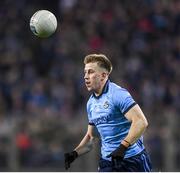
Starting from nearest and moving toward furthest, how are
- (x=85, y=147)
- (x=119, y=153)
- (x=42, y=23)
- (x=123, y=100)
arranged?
1. (x=119, y=153)
2. (x=123, y=100)
3. (x=85, y=147)
4. (x=42, y=23)

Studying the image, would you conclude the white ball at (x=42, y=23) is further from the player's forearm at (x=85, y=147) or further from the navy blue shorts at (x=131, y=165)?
the navy blue shorts at (x=131, y=165)

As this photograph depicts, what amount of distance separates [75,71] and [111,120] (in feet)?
30.6

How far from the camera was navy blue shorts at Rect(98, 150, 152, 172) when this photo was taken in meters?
8.72

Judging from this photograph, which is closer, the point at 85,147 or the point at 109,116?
the point at 109,116

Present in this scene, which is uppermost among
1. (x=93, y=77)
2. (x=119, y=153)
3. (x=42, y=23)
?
(x=42, y=23)

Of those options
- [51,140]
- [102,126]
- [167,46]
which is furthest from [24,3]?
[102,126]

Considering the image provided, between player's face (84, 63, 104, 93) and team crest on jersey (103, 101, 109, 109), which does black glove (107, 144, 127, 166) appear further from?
player's face (84, 63, 104, 93)

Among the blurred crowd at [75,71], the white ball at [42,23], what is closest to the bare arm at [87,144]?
the white ball at [42,23]

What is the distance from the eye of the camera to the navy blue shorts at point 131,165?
8716 millimetres

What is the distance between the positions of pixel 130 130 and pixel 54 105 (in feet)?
28.8

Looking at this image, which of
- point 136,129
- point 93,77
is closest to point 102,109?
point 93,77

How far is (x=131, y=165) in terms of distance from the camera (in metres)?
8.80

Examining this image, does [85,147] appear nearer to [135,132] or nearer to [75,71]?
[135,132]

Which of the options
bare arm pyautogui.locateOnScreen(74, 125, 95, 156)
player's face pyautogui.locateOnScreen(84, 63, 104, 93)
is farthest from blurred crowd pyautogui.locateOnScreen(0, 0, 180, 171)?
Answer: player's face pyautogui.locateOnScreen(84, 63, 104, 93)
